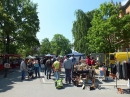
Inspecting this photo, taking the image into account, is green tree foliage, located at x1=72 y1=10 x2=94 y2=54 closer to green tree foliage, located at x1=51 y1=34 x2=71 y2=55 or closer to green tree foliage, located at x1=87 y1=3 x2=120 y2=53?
green tree foliage, located at x1=87 y1=3 x2=120 y2=53

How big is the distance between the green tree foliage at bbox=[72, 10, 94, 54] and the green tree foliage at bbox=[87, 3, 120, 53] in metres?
6.96

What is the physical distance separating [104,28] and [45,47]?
76.4 meters

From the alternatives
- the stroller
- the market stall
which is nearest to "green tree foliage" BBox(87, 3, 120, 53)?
the stroller

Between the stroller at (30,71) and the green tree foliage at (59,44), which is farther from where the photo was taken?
the green tree foliage at (59,44)

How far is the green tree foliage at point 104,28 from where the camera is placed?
31.9 metres

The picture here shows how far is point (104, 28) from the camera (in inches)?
1276

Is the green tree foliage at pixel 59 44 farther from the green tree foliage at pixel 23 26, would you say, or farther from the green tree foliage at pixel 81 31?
the green tree foliage at pixel 81 31

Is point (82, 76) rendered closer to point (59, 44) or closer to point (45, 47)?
point (45, 47)

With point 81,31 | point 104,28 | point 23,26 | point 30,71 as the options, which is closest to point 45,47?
point 23,26

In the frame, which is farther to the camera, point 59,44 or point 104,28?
point 59,44

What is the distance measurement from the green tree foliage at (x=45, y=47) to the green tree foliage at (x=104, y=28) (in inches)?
2795

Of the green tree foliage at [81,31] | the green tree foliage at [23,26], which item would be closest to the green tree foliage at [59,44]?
the green tree foliage at [23,26]

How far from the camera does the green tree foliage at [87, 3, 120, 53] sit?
31938mm

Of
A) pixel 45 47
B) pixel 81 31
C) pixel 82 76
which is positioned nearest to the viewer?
pixel 82 76
